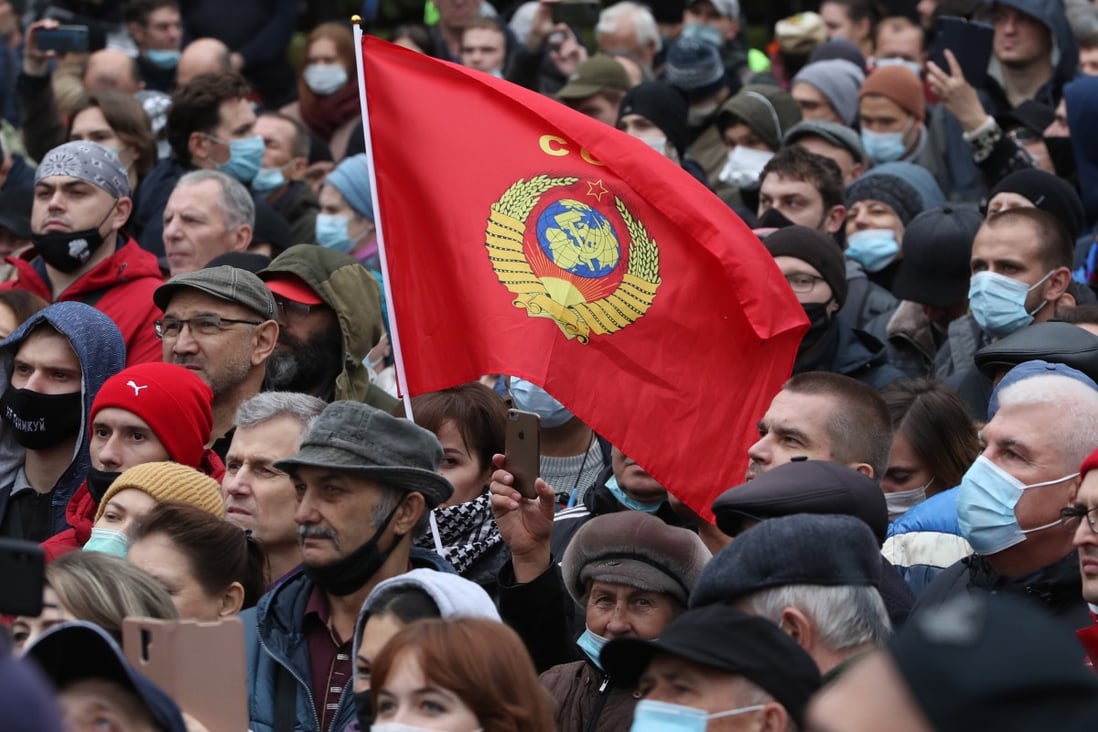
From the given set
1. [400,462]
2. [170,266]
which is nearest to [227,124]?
[170,266]

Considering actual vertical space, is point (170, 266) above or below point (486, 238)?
below

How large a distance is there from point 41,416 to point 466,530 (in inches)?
65.9

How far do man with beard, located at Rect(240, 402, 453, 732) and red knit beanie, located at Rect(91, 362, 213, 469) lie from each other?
49.2 inches

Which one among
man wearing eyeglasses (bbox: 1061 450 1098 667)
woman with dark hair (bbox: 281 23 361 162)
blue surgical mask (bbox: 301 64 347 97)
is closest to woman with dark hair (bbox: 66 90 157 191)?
woman with dark hair (bbox: 281 23 361 162)

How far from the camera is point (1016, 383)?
589cm

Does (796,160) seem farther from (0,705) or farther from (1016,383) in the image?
(0,705)

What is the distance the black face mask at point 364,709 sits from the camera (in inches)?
175

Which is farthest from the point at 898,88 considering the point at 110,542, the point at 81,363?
the point at 110,542

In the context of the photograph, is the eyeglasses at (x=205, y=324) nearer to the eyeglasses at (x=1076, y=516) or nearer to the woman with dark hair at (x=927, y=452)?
the woman with dark hair at (x=927, y=452)

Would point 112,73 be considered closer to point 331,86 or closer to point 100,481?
point 331,86

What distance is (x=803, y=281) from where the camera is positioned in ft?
25.8

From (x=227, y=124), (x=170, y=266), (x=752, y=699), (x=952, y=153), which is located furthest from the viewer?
(x=952, y=153)

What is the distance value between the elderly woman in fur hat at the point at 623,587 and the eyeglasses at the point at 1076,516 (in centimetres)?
101

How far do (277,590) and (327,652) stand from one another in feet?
0.85
